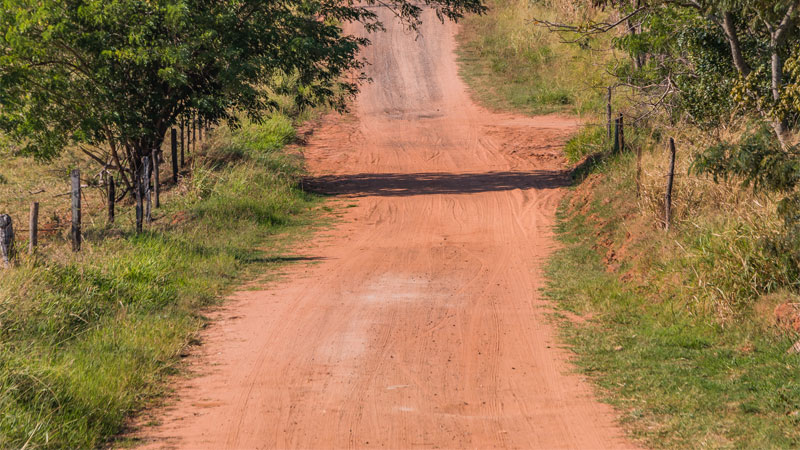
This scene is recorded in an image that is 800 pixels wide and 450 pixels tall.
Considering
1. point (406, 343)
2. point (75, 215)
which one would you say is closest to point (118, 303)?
point (75, 215)

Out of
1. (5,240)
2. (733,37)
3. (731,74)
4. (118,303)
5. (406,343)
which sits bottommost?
(406,343)

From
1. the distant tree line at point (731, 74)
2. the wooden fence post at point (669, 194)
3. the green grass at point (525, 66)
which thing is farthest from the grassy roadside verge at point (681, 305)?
the green grass at point (525, 66)

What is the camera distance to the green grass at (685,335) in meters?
6.31

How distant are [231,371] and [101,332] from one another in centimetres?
140

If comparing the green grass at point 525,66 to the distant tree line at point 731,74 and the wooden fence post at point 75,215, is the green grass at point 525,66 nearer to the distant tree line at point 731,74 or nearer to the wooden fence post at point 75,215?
the distant tree line at point 731,74

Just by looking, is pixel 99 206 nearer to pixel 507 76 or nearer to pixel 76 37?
pixel 76 37

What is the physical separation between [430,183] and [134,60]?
7360 mm

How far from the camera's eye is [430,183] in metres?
19.3

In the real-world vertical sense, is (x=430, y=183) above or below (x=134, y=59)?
below

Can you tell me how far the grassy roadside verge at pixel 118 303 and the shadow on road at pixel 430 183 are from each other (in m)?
2.58

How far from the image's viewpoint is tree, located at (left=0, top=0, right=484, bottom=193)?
14484 millimetres

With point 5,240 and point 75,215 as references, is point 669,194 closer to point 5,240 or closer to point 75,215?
point 75,215

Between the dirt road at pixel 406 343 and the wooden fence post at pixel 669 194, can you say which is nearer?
the dirt road at pixel 406 343

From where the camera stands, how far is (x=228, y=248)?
1286 cm
